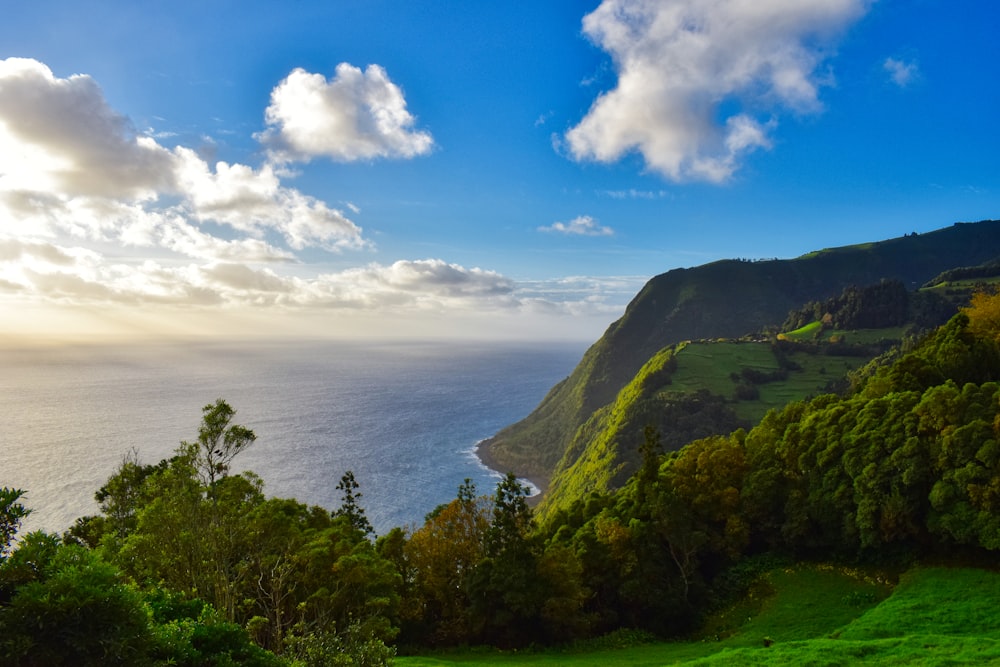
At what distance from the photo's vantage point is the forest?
27094 mm

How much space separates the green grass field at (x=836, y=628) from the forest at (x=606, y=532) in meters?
2.43

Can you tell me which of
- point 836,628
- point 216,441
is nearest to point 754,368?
point 836,628

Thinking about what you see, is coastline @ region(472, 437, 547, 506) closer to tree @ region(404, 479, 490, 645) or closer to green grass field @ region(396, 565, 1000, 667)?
tree @ region(404, 479, 490, 645)

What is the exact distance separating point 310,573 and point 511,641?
17.0 m

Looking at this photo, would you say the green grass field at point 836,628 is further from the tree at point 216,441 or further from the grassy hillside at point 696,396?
Result: the grassy hillside at point 696,396

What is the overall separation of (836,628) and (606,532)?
1905cm

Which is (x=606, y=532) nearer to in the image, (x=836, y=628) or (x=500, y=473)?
(x=836, y=628)

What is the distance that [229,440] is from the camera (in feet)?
89.2

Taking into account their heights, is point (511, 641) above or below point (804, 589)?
below

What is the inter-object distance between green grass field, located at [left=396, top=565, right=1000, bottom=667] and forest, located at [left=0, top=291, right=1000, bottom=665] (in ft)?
7.98

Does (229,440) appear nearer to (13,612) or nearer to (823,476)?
(13,612)

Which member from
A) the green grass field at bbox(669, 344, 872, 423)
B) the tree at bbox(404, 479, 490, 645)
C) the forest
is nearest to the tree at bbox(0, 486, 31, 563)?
the forest

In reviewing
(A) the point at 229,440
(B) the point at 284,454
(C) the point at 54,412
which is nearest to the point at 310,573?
(A) the point at 229,440

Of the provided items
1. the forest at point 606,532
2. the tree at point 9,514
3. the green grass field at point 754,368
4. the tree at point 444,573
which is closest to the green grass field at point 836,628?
the forest at point 606,532
